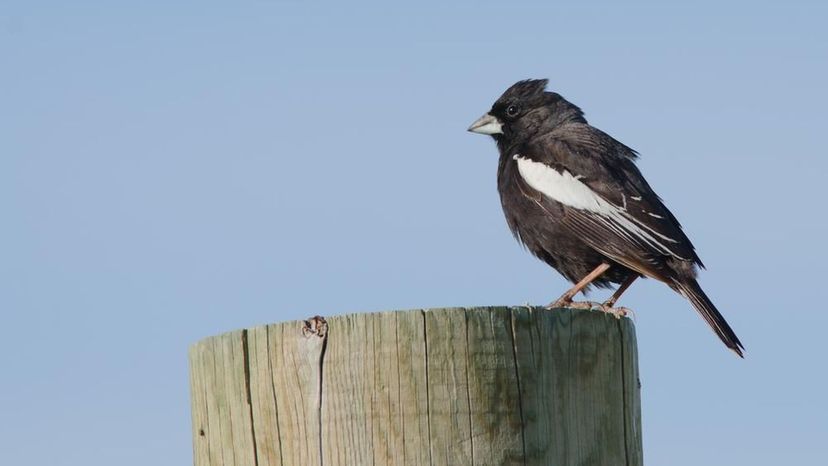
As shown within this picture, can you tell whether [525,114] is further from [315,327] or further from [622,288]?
[315,327]

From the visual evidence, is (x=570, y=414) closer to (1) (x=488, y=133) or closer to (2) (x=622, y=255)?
(2) (x=622, y=255)

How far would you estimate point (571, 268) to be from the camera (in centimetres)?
787

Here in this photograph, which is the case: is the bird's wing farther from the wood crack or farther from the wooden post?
the wood crack

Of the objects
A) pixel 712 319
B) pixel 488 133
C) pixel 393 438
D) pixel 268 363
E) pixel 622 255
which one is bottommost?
pixel 393 438

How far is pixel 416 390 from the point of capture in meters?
3.09

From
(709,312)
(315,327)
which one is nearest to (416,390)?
(315,327)

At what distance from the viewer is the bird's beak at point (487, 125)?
9375 mm

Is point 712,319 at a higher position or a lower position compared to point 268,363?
higher

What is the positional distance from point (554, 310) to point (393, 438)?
617 mm

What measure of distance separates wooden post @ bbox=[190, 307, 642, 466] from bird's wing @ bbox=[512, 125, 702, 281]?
168 inches

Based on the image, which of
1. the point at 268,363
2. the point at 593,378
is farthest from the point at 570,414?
the point at 268,363

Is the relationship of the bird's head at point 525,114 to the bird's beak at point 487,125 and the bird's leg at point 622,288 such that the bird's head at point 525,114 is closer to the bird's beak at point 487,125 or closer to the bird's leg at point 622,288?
the bird's beak at point 487,125


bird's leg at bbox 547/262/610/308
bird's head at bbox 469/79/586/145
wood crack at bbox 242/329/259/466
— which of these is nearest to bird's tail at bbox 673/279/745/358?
bird's leg at bbox 547/262/610/308

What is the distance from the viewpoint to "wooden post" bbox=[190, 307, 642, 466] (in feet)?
10.2
